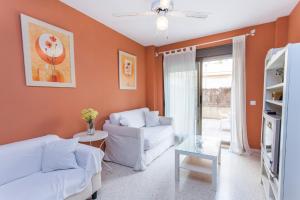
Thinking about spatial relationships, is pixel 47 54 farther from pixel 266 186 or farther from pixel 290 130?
pixel 266 186

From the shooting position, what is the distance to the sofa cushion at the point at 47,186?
128 centimetres

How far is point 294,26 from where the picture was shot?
243 centimetres

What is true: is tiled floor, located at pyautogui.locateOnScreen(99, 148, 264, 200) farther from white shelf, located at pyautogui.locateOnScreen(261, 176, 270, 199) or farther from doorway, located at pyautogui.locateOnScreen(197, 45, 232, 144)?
doorway, located at pyautogui.locateOnScreen(197, 45, 232, 144)

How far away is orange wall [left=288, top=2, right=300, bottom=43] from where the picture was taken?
2280 millimetres

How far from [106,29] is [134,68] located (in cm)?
116

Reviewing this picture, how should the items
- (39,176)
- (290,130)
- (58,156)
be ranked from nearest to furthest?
(290,130) → (39,176) → (58,156)

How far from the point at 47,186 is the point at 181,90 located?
324cm

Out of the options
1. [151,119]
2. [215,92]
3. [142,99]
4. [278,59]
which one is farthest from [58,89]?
[215,92]

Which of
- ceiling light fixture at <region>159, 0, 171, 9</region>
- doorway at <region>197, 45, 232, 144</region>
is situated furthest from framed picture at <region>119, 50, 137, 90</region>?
ceiling light fixture at <region>159, 0, 171, 9</region>

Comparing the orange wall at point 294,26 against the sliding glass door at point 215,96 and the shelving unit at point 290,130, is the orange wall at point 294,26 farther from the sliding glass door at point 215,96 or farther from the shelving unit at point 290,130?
the shelving unit at point 290,130

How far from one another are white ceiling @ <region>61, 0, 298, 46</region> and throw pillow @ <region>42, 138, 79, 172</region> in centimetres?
206

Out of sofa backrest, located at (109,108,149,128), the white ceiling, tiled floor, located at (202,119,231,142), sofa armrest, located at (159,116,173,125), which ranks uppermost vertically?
the white ceiling

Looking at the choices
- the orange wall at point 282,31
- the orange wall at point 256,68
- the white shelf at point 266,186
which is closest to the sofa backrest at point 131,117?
the white shelf at point 266,186

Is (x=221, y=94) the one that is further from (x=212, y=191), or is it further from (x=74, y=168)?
(x=74, y=168)
